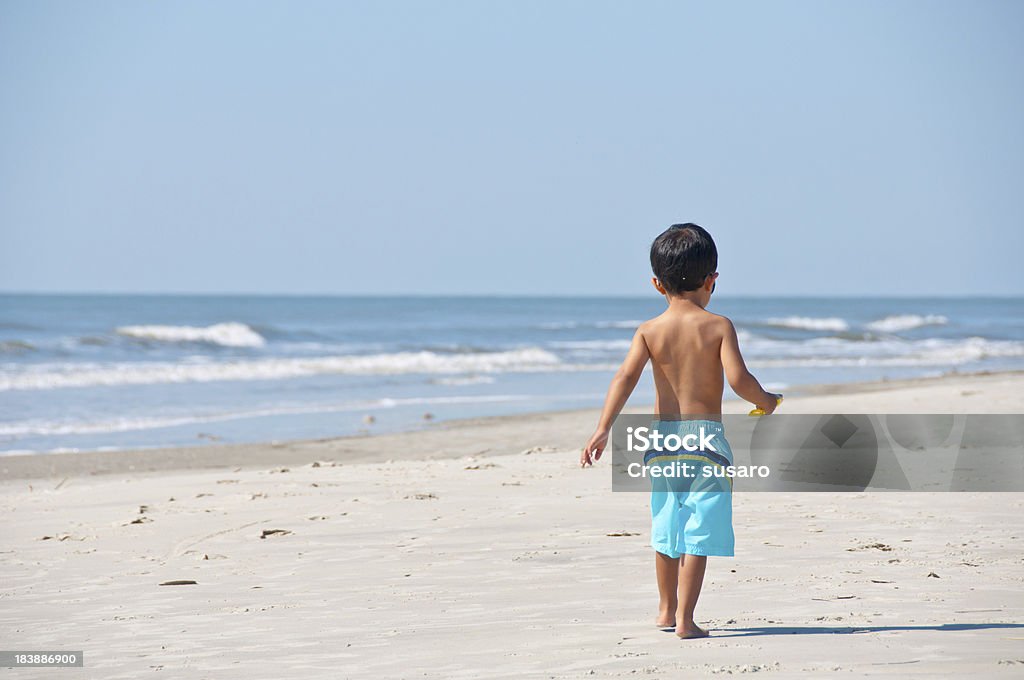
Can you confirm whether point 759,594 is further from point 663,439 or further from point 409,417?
point 409,417

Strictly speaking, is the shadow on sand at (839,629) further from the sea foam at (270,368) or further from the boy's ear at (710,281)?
the sea foam at (270,368)

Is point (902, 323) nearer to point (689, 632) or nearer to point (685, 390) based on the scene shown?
point (685, 390)

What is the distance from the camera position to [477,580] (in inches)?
179

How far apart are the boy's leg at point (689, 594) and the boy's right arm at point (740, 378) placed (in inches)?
22.4

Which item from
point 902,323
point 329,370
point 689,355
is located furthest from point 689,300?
point 902,323

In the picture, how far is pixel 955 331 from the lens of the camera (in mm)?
43094

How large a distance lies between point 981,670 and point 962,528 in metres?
2.55

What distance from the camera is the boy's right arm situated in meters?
3.37

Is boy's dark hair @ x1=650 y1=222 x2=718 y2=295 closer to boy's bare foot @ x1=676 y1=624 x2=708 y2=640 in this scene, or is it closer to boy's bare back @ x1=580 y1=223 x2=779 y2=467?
boy's bare back @ x1=580 y1=223 x2=779 y2=467

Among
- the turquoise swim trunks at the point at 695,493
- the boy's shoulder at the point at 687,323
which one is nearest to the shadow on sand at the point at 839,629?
the turquoise swim trunks at the point at 695,493

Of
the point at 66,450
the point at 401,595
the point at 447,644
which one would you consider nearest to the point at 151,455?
the point at 66,450

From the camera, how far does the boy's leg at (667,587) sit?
3.62 m

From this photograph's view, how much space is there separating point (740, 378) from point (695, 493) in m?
0.43

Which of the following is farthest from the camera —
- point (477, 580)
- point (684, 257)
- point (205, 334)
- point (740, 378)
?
point (205, 334)
